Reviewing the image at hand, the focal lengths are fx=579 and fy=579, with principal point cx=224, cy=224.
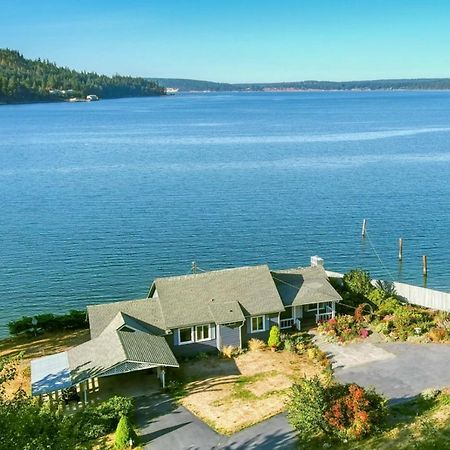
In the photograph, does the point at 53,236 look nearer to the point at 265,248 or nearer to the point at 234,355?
the point at 265,248

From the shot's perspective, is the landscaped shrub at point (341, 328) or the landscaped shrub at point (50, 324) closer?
the landscaped shrub at point (341, 328)

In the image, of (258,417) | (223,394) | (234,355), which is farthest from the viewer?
(234,355)

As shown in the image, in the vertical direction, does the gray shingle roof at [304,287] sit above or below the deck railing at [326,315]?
above

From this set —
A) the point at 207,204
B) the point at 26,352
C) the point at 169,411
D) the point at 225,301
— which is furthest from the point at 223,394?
the point at 207,204

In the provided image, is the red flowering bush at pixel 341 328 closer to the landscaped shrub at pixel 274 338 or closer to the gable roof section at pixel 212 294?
the gable roof section at pixel 212 294

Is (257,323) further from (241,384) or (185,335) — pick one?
(241,384)

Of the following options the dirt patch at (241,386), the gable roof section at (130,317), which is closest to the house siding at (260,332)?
the dirt patch at (241,386)

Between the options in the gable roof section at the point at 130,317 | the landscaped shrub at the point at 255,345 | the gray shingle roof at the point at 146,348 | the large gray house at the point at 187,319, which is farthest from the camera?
the landscaped shrub at the point at 255,345
